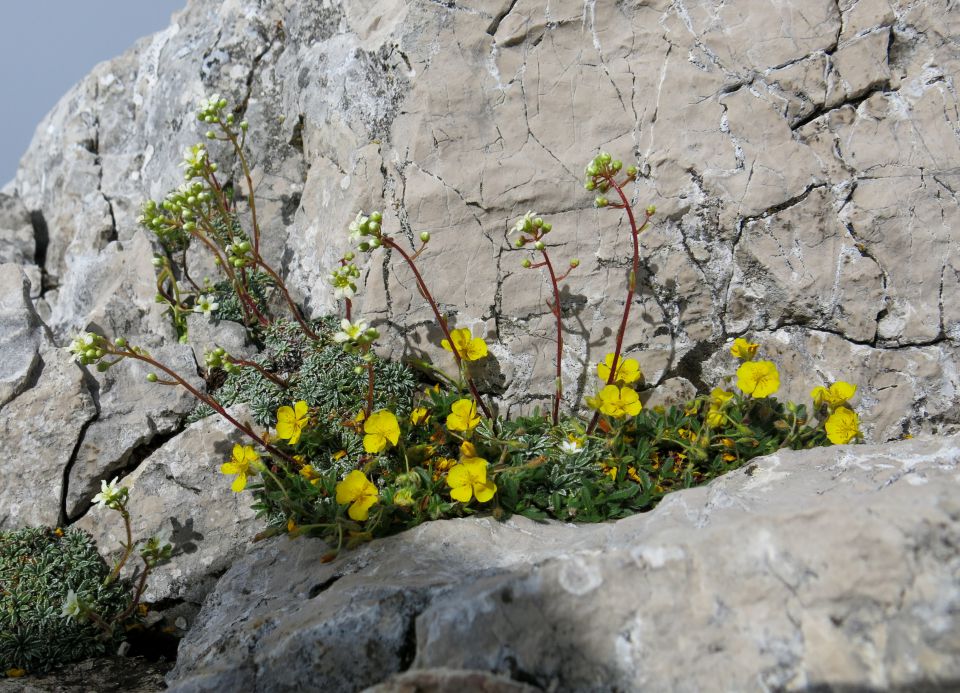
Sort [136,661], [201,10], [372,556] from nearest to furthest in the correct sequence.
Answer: [372,556] < [136,661] < [201,10]

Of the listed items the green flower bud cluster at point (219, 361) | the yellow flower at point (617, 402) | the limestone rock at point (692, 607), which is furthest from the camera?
the green flower bud cluster at point (219, 361)

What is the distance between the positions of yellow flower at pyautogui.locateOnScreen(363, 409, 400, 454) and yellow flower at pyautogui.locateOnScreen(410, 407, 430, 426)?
0.29 m

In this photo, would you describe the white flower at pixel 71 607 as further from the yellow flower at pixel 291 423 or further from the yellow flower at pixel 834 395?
the yellow flower at pixel 834 395

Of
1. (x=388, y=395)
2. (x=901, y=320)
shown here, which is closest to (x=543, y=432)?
(x=388, y=395)

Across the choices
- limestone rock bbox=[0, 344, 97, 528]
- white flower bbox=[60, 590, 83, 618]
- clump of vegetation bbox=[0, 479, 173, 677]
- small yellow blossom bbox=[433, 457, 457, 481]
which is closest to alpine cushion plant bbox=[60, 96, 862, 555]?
small yellow blossom bbox=[433, 457, 457, 481]

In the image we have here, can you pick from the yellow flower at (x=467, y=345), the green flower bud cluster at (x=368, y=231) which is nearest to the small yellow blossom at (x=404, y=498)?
the yellow flower at (x=467, y=345)

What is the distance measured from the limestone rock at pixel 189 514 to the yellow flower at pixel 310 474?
0.42 metres

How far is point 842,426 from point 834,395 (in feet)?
0.54

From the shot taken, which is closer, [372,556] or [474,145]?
[372,556]

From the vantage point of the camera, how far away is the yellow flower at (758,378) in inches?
145

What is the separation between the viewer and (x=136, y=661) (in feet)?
11.8

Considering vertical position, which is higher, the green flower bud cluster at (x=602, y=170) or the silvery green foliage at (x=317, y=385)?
the green flower bud cluster at (x=602, y=170)

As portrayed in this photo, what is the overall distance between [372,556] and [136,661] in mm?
1485

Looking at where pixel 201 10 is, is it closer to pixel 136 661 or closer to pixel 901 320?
pixel 136 661
